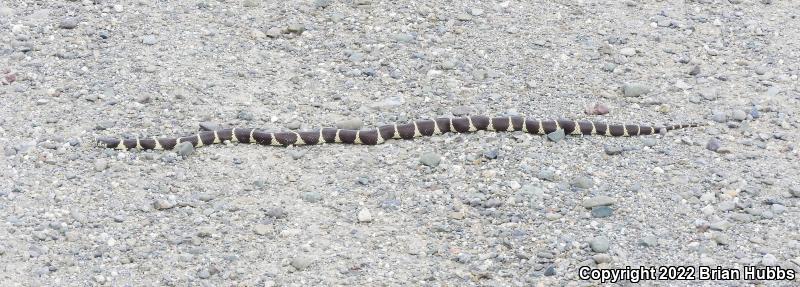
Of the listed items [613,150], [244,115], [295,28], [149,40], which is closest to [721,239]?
[613,150]

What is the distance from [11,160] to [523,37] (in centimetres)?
709

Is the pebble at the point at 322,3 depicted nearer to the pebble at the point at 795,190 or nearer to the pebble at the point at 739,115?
the pebble at the point at 739,115

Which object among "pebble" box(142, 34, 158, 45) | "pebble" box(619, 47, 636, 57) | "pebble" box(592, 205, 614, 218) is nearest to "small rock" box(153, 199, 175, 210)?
"pebble" box(142, 34, 158, 45)

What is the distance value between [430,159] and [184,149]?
2896mm

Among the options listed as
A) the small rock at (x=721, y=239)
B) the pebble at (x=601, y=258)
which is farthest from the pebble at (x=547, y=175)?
the small rock at (x=721, y=239)

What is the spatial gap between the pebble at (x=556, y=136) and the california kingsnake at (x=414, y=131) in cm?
9

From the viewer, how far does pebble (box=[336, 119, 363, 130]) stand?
13477mm

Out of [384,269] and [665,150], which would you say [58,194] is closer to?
[384,269]

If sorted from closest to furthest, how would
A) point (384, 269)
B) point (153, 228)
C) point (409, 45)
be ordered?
point (384, 269) → point (153, 228) → point (409, 45)

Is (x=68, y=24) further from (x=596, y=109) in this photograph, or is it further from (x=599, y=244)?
(x=599, y=244)

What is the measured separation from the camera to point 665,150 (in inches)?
501

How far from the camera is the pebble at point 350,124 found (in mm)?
13477

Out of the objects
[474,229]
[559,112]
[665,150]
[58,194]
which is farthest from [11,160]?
[665,150]

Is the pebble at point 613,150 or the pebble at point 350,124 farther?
the pebble at point 350,124
